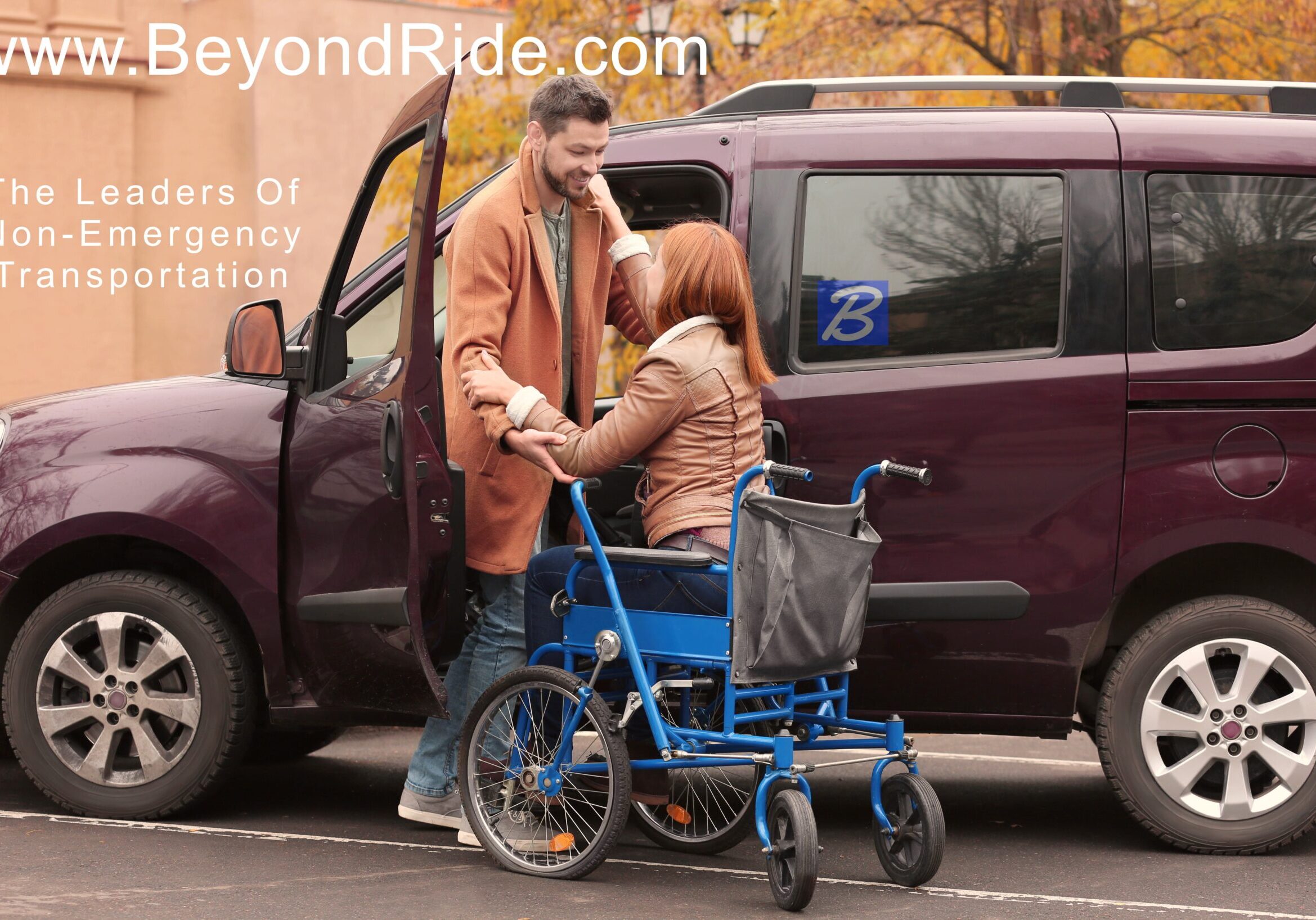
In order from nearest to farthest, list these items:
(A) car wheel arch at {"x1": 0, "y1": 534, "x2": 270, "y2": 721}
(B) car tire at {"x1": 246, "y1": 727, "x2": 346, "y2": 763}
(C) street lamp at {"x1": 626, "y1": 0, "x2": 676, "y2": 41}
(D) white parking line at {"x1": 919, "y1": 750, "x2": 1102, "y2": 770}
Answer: (A) car wheel arch at {"x1": 0, "y1": 534, "x2": 270, "y2": 721}, (B) car tire at {"x1": 246, "y1": 727, "x2": 346, "y2": 763}, (D) white parking line at {"x1": 919, "y1": 750, "x2": 1102, "y2": 770}, (C) street lamp at {"x1": 626, "y1": 0, "x2": 676, "y2": 41}

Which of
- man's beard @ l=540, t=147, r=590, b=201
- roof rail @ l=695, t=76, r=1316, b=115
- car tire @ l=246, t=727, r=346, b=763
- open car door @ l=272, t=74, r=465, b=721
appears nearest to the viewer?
open car door @ l=272, t=74, r=465, b=721

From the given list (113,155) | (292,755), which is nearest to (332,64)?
(113,155)

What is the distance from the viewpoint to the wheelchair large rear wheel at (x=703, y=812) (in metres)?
4.88

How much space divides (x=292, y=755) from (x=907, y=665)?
2.61m

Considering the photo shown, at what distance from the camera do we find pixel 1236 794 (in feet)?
16.0

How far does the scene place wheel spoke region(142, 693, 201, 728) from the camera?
4.97 meters

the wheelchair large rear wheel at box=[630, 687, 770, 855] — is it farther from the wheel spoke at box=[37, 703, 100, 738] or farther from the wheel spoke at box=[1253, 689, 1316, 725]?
the wheel spoke at box=[37, 703, 100, 738]

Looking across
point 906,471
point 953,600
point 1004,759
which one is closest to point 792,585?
point 906,471

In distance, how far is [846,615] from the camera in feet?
14.2

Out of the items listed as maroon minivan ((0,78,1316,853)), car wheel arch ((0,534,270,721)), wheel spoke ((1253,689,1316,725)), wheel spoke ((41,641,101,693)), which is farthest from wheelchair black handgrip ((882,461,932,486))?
wheel spoke ((41,641,101,693))

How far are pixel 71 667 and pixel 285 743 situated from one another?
4.66 ft

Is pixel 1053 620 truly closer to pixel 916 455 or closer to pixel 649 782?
pixel 916 455

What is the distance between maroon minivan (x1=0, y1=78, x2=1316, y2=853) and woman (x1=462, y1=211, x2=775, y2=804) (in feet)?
1.39

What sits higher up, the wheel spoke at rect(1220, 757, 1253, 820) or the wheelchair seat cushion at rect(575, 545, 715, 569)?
the wheelchair seat cushion at rect(575, 545, 715, 569)
